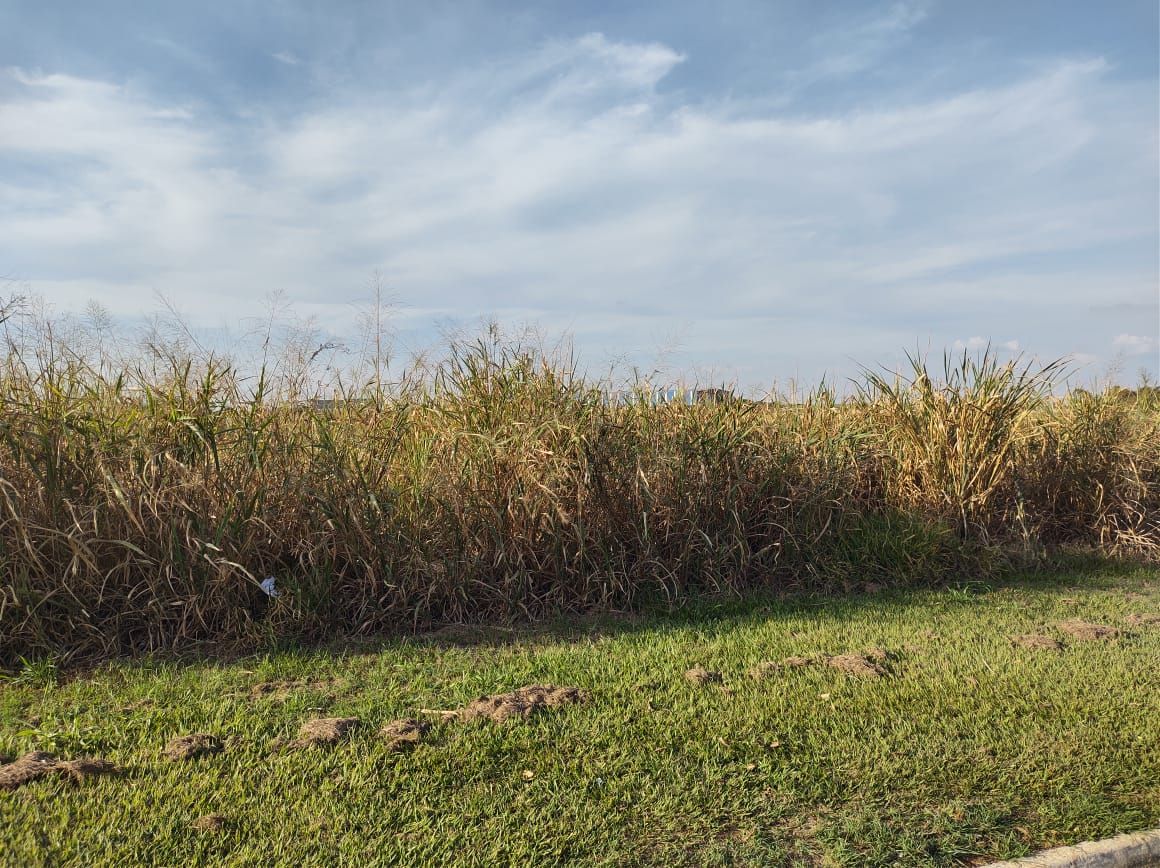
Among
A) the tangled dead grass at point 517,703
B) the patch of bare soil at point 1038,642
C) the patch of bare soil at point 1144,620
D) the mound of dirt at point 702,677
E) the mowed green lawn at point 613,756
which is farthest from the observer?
the patch of bare soil at point 1144,620

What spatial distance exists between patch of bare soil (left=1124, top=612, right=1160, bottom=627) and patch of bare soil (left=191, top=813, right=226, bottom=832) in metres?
5.25

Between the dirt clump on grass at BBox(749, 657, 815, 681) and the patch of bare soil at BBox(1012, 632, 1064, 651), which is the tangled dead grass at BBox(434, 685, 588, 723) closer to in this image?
the dirt clump on grass at BBox(749, 657, 815, 681)

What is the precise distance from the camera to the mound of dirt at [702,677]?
4.12 m

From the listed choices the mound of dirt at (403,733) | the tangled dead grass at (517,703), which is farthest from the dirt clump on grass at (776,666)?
the mound of dirt at (403,733)

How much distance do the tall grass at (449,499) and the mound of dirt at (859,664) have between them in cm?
140

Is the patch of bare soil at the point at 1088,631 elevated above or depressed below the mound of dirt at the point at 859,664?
below

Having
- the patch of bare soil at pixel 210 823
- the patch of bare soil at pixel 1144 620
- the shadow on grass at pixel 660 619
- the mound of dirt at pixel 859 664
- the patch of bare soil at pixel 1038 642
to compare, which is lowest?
the patch of bare soil at pixel 210 823

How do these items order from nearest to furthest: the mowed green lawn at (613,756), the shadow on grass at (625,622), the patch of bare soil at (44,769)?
the mowed green lawn at (613,756)
the patch of bare soil at (44,769)
the shadow on grass at (625,622)

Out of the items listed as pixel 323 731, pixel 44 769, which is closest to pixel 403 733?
pixel 323 731

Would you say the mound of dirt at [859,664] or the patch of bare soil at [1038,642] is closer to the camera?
the mound of dirt at [859,664]

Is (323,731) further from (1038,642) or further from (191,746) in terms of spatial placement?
(1038,642)

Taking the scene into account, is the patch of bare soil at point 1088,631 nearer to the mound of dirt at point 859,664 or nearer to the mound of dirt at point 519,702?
the mound of dirt at point 859,664

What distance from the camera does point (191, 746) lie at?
3348 millimetres

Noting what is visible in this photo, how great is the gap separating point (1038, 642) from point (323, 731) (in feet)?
12.7
